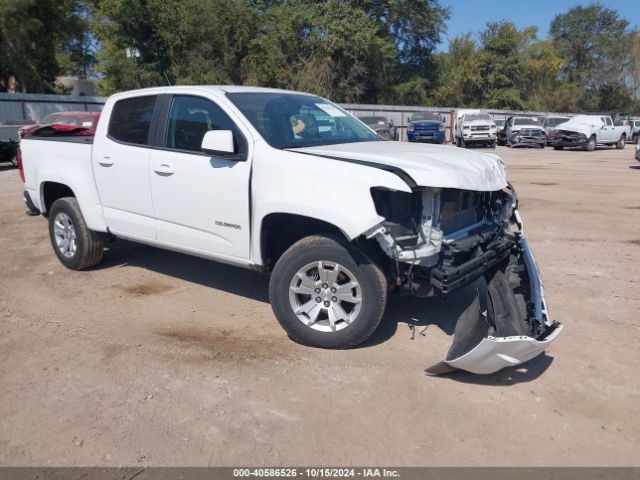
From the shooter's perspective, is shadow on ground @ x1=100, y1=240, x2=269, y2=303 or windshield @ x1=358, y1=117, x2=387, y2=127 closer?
shadow on ground @ x1=100, y1=240, x2=269, y2=303

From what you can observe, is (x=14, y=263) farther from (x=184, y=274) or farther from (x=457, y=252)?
(x=457, y=252)

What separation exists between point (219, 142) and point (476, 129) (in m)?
26.5

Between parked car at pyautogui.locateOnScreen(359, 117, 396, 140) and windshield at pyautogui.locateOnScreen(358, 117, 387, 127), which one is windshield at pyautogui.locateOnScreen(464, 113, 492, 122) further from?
windshield at pyautogui.locateOnScreen(358, 117, 387, 127)

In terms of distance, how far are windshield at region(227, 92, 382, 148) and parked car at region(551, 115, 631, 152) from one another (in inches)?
1036

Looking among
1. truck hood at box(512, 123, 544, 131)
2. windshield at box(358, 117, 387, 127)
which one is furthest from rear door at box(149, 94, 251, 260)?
truck hood at box(512, 123, 544, 131)

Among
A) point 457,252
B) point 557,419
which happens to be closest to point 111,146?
point 457,252

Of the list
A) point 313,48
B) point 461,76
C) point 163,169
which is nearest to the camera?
point 163,169

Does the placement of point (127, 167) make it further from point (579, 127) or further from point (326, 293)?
point (579, 127)

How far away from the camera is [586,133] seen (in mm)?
28953

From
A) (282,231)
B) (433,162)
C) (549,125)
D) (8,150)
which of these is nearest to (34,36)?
(8,150)

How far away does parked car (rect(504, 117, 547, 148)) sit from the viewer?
30.6 m

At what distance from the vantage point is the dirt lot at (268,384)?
3188 millimetres

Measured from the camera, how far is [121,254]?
717cm

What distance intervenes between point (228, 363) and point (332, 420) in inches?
41.2
